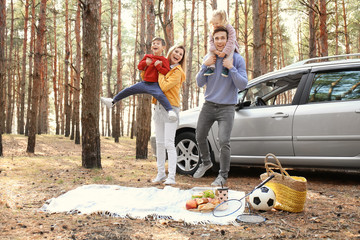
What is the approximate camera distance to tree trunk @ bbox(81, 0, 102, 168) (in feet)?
20.1

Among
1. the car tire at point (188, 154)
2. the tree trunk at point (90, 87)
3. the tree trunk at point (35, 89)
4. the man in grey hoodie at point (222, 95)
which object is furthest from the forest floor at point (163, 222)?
the tree trunk at point (35, 89)

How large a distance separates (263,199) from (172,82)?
2172mm

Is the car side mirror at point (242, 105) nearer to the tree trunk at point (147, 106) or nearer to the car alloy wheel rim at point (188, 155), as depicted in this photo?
the car alloy wheel rim at point (188, 155)

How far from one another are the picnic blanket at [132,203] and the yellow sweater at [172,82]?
1370mm

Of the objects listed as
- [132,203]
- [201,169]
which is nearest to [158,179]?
[201,169]

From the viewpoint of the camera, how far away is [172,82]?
482 cm

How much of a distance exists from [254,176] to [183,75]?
7.67 feet

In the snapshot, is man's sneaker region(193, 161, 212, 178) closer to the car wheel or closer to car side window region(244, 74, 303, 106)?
the car wheel

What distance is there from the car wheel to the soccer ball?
2.18 metres

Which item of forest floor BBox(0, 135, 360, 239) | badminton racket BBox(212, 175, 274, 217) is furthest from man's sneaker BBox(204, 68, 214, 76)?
badminton racket BBox(212, 175, 274, 217)

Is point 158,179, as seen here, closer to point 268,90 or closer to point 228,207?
point 228,207

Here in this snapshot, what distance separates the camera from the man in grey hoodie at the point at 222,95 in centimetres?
467

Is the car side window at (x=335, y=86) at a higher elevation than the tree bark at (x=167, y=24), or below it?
below

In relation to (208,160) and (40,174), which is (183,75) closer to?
(208,160)
